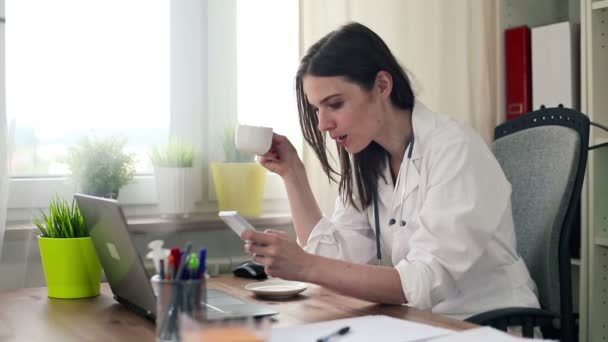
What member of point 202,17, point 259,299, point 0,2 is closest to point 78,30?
point 0,2

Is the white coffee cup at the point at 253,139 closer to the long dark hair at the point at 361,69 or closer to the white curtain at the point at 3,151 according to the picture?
the long dark hair at the point at 361,69

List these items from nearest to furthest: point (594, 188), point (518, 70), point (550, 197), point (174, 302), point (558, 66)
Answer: point (174, 302)
point (550, 197)
point (594, 188)
point (558, 66)
point (518, 70)

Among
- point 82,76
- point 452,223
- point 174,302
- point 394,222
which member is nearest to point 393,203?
point 394,222

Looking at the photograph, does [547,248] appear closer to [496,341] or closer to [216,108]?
[496,341]

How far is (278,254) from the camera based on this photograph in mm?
1287

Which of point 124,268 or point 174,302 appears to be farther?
point 124,268

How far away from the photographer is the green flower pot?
1.42 meters

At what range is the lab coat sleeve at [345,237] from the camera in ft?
5.70

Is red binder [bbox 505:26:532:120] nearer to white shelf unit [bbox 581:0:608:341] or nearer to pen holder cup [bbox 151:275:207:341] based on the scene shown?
white shelf unit [bbox 581:0:608:341]

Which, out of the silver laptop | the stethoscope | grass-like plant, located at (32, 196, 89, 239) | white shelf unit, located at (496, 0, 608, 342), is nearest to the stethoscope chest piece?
the stethoscope

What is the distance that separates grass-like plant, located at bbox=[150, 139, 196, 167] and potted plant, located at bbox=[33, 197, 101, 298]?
0.68 meters

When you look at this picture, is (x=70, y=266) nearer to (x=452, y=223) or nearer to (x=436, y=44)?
(x=452, y=223)

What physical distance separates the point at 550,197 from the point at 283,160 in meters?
0.65

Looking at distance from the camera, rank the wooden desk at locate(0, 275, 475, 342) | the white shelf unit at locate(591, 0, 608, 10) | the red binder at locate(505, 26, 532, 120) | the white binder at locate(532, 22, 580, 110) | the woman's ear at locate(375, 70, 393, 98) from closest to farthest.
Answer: the wooden desk at locate(0, 275, 475, 342), the woman's ear at locate(375, 70, 393, 98), the white shelf unit at locate(591, 0, 608, 10), the white binder at locate(532, 22, 580, 110), the red binder at locate(505, 26, 532, 120)
